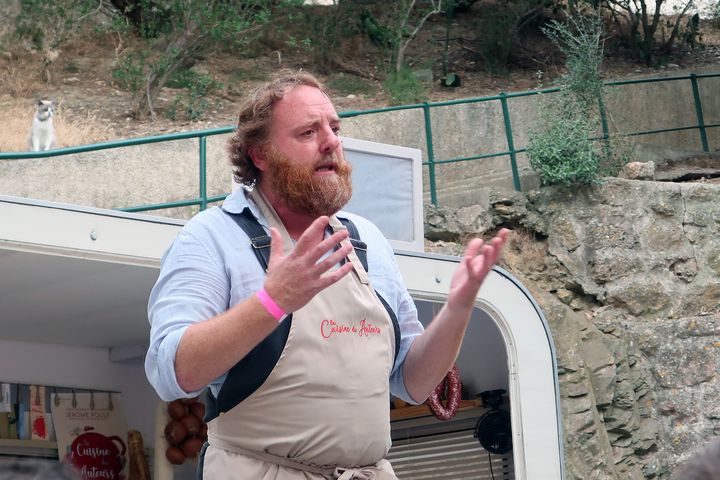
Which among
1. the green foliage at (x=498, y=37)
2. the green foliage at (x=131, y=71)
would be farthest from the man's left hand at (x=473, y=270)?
the green foliage at (x=498, y=37)

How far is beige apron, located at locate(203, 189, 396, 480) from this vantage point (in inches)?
115

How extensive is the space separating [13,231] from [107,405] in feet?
11.8

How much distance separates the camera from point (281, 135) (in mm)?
3227

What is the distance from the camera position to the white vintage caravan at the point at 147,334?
5.87 metres

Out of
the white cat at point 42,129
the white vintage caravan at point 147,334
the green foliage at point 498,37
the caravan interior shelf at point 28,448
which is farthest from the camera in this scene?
the green foliage at point 498,37

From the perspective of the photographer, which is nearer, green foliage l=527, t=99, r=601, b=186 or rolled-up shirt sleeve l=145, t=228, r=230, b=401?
rolled-up shirt sleeve l=145, t=228, r=230, b=401

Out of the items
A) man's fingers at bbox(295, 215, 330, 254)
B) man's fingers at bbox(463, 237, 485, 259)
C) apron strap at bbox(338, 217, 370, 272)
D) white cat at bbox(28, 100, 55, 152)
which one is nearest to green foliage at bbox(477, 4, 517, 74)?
white cat at bbox(28, 100, 55, 152)

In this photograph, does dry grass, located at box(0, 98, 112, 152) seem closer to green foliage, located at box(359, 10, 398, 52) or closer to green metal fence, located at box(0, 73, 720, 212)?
green metal fence, located at box(0, 73, 720, 212)

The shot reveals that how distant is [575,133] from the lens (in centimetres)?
1445

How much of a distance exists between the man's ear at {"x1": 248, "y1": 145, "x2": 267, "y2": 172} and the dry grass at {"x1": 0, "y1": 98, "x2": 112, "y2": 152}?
13589mm

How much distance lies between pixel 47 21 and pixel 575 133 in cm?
1092

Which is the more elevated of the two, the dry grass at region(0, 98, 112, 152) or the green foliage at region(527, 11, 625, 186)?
the dry grass at region(0, 98, 112, 152)

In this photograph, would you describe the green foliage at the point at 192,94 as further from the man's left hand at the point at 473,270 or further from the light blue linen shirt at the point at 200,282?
the man's left hand at the point at 473,270

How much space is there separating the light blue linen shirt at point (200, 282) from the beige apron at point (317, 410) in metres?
0.15
